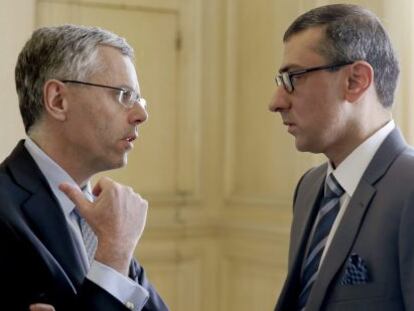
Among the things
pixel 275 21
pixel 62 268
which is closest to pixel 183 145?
pixel 275 21

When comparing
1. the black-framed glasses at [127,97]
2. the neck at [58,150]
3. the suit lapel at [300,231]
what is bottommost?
the suit lapel at [300,231]

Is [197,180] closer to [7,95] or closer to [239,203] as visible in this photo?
[239,203]

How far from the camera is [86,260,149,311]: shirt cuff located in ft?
6.00

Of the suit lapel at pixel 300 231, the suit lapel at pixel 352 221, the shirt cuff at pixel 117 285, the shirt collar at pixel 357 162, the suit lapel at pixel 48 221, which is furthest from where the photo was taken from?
the suit lapel at pixel 300 231

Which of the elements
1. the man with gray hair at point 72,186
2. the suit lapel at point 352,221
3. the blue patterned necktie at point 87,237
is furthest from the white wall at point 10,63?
the suit lapel at point 352,221

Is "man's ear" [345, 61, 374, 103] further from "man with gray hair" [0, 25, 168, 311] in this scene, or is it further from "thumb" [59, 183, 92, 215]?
"thumb" [59, 183, 92, 215]

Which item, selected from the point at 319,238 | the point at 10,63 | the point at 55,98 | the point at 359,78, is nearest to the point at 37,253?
the point at 55,98

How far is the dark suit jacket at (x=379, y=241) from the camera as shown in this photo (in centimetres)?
194

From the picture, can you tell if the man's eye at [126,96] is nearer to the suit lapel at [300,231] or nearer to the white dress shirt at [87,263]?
the white dress shirt at [87,263]

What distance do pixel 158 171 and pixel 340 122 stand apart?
7.76 feet

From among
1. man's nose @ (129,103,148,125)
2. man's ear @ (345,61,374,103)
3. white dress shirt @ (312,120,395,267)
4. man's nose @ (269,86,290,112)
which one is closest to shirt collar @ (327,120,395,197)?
white dress shirt @ (312,120,395,267)

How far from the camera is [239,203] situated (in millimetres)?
Result: 4480

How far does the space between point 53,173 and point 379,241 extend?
2.75 feet

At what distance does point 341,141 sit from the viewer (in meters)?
2.21
